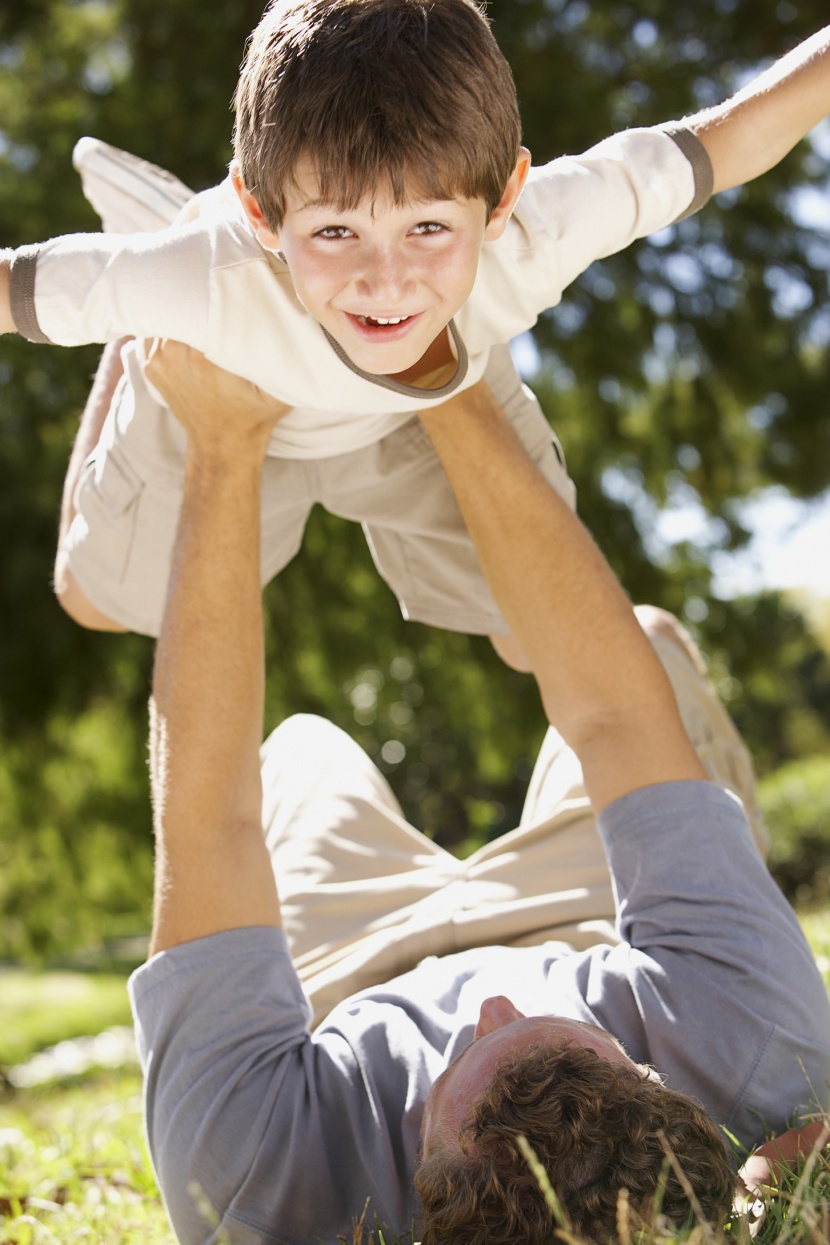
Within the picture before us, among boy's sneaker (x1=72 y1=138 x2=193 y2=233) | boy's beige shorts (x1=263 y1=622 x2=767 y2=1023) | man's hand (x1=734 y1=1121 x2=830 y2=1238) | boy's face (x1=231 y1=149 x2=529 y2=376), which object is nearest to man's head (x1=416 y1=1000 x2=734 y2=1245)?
man's hand (x1=734 y1=1121 x2=830 y2=1238)

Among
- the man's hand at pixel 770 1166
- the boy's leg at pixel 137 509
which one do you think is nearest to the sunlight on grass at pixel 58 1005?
the boy's leg at pixel 137 509

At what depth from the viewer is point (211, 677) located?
2.14m

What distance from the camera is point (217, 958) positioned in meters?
1.95

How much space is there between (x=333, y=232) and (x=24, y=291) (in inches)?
21.5

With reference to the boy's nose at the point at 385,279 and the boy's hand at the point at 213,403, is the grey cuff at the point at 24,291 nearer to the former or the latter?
the boy's hand at the point at 213,403

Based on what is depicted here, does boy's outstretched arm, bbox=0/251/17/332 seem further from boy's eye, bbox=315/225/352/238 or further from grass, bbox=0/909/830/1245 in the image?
grass, bbox=0/909/830/1245

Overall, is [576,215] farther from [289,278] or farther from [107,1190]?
[107,1190]

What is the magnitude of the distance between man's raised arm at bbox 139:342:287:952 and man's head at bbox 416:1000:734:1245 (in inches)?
22.3

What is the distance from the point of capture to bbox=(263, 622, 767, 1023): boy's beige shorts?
253 centimetres

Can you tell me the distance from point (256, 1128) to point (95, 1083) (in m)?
4.26

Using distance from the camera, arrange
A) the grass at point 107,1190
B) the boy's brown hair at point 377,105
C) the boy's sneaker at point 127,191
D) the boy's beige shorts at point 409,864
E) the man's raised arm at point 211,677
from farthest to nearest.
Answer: the boy's sneaker at point 127,191 → the boy's beige shorts at point 409,864 → the man's raised arm at point 211,677 → the boy's brown hair at point 377,105 → the grass at point 107,1190

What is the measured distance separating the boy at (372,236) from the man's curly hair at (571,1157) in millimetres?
1101

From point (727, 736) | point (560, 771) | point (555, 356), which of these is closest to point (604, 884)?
point (560, 771)

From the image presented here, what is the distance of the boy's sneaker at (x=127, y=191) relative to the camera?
9.36 feet
